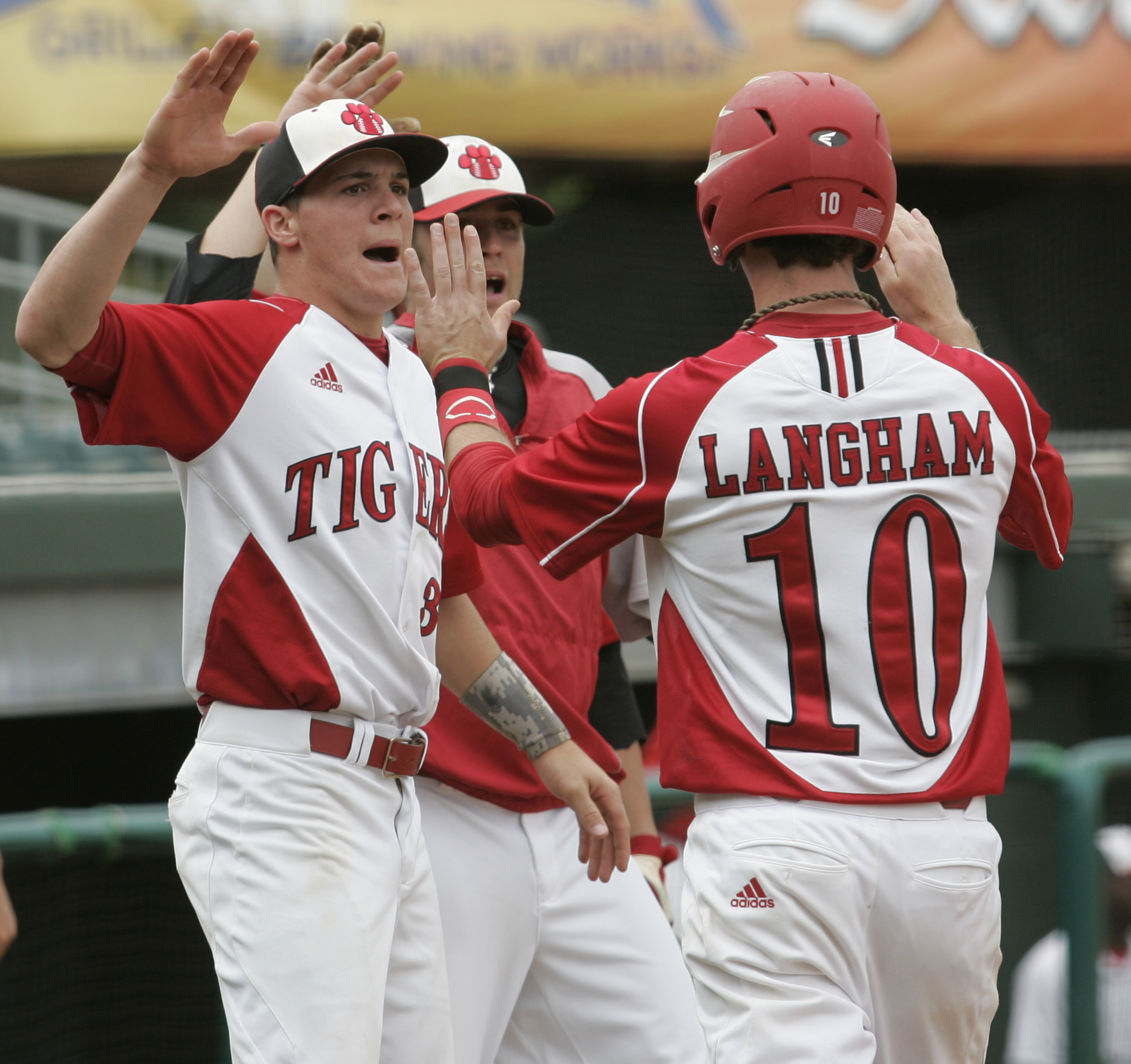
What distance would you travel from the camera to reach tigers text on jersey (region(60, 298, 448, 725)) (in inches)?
99.5

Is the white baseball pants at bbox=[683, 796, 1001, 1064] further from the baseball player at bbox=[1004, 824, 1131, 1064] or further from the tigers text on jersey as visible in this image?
the baseball player at bbox=[1004, 824, 1131, 1064]

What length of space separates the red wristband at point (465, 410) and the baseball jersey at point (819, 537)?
0.29 meters

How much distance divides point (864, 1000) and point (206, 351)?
59.8 inches

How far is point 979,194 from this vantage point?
36.2ft

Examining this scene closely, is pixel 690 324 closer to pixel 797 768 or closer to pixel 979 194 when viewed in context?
pixel 979 194

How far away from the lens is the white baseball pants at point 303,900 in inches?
95.5

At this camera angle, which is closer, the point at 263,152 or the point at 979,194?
the point at 263,152

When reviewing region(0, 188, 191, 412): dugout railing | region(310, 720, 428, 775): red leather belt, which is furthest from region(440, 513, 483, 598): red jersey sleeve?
region(0, 188, 191, 412): dugout railing

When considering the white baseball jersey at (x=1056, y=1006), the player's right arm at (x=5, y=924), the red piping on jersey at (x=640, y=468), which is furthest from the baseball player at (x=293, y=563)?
the white baseball jersey at (x=1056, y=1006)

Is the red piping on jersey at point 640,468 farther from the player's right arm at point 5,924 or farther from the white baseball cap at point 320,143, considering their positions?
the player's right arm at point 5,924

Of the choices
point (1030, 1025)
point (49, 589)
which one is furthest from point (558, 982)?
point (49, 589)

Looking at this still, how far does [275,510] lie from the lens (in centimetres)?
259

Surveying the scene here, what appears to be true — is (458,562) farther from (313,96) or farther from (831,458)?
(313,96)

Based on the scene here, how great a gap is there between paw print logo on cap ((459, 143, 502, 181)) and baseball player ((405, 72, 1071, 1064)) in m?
0.98
